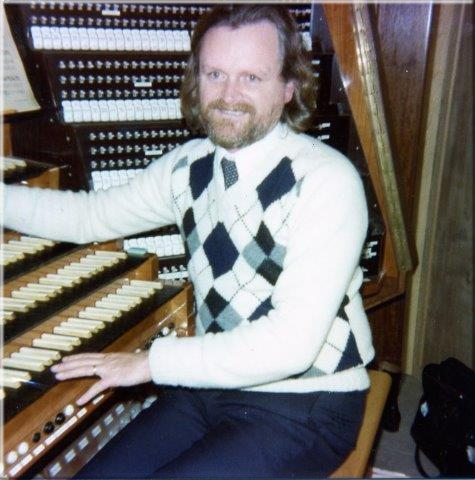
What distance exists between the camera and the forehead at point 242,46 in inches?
56.0

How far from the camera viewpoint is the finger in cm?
125

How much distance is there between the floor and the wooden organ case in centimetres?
62

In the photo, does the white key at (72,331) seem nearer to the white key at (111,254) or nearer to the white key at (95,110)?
the white key at (111,254)

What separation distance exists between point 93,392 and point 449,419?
1474mm

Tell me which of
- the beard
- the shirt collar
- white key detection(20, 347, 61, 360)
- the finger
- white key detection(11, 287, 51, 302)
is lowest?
the finger

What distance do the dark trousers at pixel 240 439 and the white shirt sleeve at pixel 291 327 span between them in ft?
0.44

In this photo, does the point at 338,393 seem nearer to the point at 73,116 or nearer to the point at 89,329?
the point at 89,329

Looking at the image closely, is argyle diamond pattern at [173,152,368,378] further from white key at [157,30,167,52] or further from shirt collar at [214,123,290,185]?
white key at [157,30,167,52]

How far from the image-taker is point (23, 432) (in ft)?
3.68

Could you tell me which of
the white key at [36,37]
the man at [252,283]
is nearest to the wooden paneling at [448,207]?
the man at [252,283]

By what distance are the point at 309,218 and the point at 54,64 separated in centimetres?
102

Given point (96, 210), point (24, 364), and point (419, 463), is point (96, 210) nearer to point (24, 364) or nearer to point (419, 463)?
point (24, 364)

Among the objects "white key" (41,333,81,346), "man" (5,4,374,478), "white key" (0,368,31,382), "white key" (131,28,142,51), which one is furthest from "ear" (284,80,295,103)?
"white key" (0,368,31,382)

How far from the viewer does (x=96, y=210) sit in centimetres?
168
